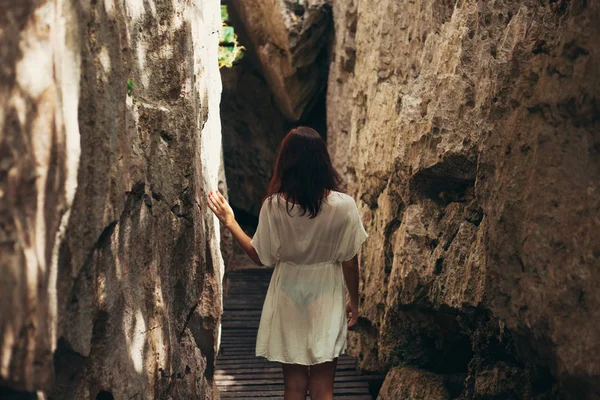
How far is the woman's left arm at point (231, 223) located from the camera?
4.16m

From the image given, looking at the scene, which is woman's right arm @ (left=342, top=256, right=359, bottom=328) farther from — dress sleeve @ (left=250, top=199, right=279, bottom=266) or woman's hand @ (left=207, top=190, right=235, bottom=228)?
woman's hand @ (left=207, top=190, right=235, bottom=228)

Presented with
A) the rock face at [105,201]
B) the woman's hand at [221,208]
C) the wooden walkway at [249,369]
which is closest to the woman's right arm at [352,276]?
the woman's hand at [221,208]

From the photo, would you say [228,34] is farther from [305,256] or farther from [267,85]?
[305,256]

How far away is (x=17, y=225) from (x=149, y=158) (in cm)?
169

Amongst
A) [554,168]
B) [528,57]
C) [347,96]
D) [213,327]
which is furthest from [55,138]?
[347,96]

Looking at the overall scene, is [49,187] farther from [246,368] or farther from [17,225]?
[246,368]

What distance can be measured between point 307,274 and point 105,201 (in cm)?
149

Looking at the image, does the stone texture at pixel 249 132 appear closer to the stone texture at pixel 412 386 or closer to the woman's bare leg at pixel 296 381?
the stone texture at pixel 412 386

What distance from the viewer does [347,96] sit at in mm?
8617

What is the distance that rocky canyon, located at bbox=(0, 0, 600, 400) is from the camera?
7.51ft

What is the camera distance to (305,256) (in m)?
4.11

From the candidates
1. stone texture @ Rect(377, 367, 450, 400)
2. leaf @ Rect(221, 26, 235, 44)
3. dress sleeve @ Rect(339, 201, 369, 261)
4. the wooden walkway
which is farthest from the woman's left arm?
leaf @ Rect(221, 26, 235, 44)

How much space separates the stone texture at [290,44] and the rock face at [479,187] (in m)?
1.39

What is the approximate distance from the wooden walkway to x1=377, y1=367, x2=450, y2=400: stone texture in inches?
23.5
